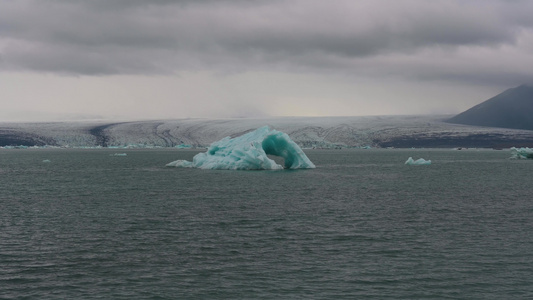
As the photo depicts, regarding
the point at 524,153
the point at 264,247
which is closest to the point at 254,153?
the point at 264,247

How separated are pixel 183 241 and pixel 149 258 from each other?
8.90 feet

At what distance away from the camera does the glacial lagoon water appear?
12977mm

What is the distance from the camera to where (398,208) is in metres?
27.8

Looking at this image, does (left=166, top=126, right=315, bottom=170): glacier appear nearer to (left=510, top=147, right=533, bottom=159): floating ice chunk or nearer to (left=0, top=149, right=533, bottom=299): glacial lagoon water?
(left=0, top=149, right=533, bottom=299): glacial lagoon water

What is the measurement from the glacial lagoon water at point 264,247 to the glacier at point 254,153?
22625mm

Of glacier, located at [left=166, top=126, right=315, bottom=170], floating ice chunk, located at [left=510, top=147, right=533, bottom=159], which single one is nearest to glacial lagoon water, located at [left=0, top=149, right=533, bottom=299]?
glacier, located at [left=166, top=126, right=315, bottom=170]

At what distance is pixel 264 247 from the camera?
686 inches

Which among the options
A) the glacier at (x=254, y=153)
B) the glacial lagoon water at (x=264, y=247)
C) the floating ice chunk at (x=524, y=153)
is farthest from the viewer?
the floating ice chunk at (x=524, y=153)

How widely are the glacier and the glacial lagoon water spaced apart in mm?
22625

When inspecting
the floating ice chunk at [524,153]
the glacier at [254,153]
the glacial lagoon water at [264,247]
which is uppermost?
the glacier at [254,153]

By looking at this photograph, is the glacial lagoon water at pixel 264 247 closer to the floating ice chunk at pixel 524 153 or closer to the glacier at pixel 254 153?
the glacier at pixel 254 153

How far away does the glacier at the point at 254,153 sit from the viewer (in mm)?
55156

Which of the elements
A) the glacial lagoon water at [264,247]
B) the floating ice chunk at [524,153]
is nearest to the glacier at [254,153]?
the glacial lagoon water at [264,247]

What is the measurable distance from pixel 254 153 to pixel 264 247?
37833 millimetres
